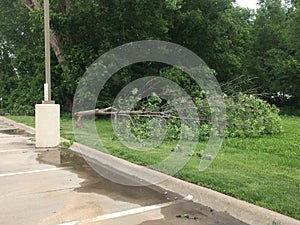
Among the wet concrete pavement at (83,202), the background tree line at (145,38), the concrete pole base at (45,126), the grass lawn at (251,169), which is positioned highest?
the background tree line at (145,38)

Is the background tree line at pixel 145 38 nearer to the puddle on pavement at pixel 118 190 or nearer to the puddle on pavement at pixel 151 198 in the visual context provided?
the puddle on pavement at pixel 118 190

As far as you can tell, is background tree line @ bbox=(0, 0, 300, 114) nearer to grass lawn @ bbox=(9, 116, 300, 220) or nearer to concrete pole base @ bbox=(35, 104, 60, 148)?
grass lawn @ bbox=(9, 116, 300, 220)

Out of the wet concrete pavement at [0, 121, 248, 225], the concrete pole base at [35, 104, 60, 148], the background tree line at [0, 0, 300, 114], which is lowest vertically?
the wet concrete pavement at [0, 121, 248, 225]

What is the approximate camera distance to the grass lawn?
4.18 m

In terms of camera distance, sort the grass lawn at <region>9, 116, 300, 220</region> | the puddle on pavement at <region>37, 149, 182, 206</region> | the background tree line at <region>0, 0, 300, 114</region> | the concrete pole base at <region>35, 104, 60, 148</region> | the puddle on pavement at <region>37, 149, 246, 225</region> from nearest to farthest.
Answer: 1. the puddle on pavement at <region>37, 149, 246, 225</region>
2. the grass lawn at <region>9, 116, 300, 220</region>
3. the puddle on pavement at <region>37, 149, 182, 206</region>
4. the concrete pole base at <region>35, 104, 60, 148</region>
5. the background tree line at <region>0, 0, 300, 114</region>

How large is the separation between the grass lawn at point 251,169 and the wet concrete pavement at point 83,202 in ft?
1.75

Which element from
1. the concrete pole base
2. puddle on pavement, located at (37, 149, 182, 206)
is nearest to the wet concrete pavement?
puddle on pavement, located at (37, 149, 182, 206)

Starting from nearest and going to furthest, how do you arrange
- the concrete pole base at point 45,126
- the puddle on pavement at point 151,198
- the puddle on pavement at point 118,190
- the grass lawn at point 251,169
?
the puddle on pavement at point 151,198
the grass lawn at point 251,169
the puddle on pavement at point 118,190
the concrete pole base at point 45,126

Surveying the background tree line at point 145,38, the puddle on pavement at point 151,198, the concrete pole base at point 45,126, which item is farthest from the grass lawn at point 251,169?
the background tree line at point 145,38

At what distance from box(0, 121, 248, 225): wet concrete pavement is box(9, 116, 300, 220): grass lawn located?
21.0 inches

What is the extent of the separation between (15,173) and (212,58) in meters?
17.4

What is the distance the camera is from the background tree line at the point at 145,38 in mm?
15977

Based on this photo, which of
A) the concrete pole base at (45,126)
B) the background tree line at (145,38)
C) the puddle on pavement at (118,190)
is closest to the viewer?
the puddle on pavement at (118,190)

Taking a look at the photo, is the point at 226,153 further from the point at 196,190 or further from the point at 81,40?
the point at 81,40
